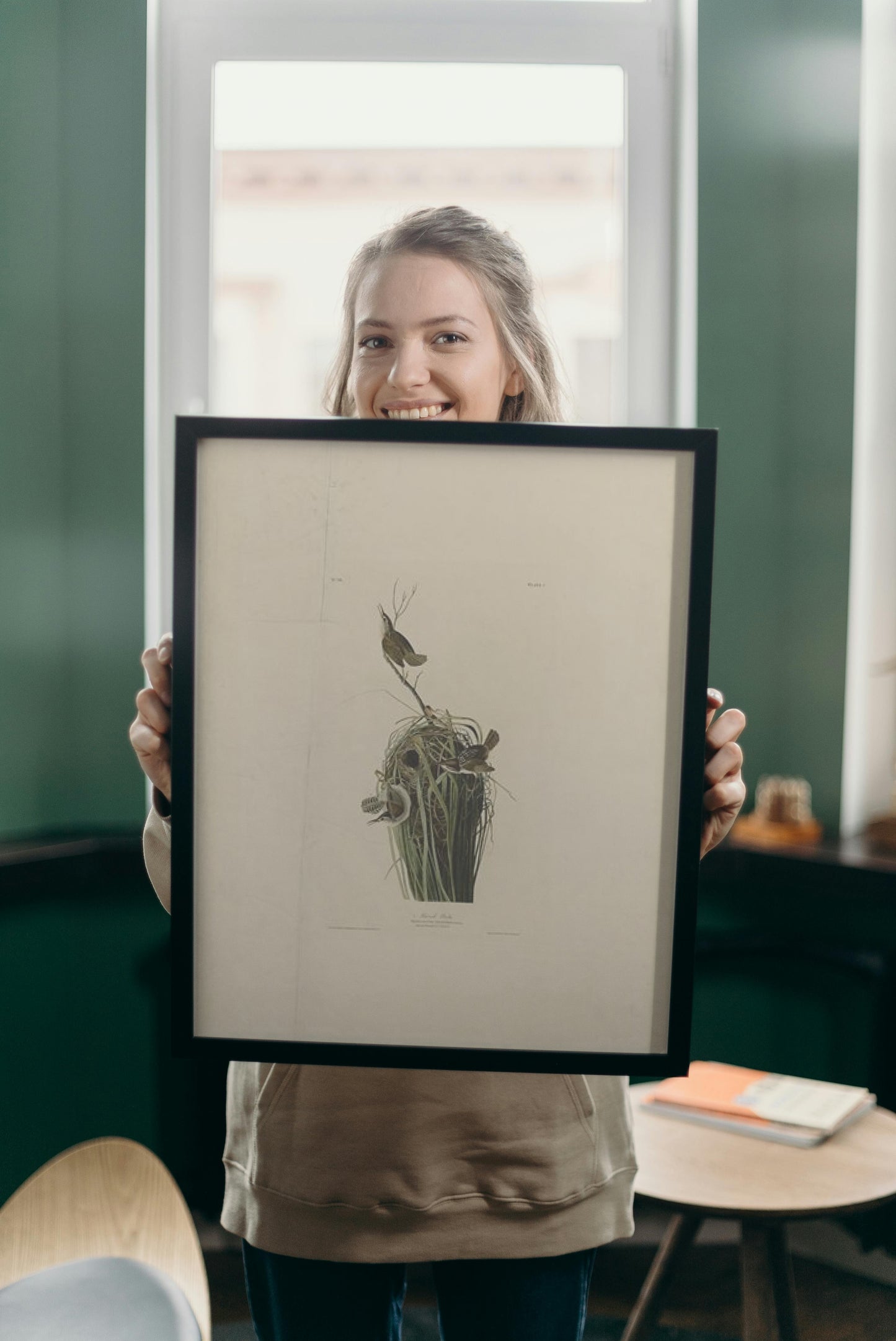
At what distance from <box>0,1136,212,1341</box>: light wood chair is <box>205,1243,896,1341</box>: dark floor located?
52.7 inches

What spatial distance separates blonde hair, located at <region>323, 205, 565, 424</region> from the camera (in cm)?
103

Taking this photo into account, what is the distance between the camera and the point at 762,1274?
1.43m

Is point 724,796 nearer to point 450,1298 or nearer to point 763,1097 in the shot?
point 450,1298

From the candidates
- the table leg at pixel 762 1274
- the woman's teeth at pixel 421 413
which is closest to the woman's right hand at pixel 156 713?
the woman's teeth at pixel 421 413

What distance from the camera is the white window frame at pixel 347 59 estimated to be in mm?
2291

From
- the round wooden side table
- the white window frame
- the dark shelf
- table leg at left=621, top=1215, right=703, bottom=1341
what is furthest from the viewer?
the white window frame

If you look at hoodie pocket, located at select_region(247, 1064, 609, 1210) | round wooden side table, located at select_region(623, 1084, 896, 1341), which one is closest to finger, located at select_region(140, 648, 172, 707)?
hoodie pocket, located at select_region(247, 1064, 609, 1210)

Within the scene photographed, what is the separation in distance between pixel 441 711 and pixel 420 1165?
37 cm

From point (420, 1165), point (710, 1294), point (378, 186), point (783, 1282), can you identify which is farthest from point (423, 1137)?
point (378, 186)

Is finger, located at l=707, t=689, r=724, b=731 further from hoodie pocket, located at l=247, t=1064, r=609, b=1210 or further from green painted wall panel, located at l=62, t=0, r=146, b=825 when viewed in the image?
green painted wall panel, located at l=62, t=0, r=146, b=825

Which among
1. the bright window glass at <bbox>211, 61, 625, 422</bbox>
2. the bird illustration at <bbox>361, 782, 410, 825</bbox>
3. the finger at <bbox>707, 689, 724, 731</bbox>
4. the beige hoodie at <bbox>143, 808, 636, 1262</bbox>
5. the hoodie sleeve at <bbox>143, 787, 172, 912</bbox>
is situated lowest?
the beige hoodie at <bbox>143, 808, 636, 1262</bbox>

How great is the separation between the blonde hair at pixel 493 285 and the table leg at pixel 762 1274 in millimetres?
1045

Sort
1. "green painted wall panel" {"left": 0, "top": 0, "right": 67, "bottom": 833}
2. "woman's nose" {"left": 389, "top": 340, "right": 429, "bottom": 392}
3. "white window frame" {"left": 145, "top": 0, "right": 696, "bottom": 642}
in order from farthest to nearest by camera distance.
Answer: "white window frame" {"left": 145, "top": 0, "right": 696, "bottom": 642} < "green painted wall panel" {"left": 0, "top": 0, "right": 67, "bottom": 833} < "woman's nose" {"left": 389, "top": 340, "right": 429, "bottom": 392}

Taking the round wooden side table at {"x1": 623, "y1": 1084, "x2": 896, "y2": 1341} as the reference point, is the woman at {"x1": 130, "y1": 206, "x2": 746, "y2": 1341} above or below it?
above
